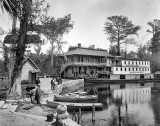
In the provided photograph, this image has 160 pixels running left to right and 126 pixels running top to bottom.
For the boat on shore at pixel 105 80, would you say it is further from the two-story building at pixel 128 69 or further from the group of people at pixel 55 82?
the group of people at pixel 55 82

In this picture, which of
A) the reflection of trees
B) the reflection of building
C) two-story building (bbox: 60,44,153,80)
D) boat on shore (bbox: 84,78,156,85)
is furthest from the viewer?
two-story building (bbox: 60,44,153,80)

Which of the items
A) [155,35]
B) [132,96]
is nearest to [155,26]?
[155,35]

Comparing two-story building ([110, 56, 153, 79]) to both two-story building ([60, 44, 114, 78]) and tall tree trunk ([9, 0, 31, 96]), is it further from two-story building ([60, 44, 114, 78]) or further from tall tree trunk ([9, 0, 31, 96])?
tall tree trunk ([9, 0, 31, 96])

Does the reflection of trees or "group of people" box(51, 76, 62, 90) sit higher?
"group of people" box(51, 76, 62, 90)

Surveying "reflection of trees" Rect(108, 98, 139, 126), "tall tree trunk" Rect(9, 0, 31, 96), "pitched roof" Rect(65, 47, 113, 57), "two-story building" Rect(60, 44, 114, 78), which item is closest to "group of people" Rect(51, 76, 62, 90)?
"reflection of trees" Rect(108, 98, 139, 126)

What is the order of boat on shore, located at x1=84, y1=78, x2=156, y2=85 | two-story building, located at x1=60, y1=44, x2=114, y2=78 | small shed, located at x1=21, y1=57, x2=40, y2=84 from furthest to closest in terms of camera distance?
two-story building, located at x1=60, y1=44, x2=114, y2=78 < boat on shore, located at x1=84, y1=78, x2=156, y2=85 < small shed, located at x1=21, y1=57, x2=40, y2=84

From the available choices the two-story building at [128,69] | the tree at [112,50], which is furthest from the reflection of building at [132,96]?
the tree at [112,50]

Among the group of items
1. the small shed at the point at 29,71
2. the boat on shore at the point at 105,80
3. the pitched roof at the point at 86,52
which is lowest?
the boat on shore at the point at 105,80

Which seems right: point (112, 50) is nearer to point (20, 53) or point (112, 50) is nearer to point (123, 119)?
point (123, 119)

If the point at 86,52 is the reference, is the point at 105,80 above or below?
below

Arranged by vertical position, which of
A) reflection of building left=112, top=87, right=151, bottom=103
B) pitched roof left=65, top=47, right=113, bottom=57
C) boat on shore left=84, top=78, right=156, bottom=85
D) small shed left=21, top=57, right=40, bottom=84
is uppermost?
pitched roof left=65, top=47, right=113, bottom=57

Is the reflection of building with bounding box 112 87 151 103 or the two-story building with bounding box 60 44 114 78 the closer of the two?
the reflection of building with bounding box 112 87 151 103

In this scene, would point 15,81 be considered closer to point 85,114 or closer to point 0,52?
point 85,114

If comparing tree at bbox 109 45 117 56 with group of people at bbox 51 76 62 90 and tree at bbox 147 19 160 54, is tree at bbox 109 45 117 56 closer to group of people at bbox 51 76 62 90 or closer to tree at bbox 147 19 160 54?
tree at bbox 147 19 160 54
